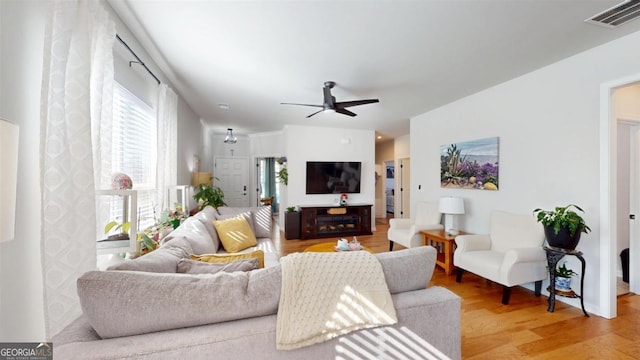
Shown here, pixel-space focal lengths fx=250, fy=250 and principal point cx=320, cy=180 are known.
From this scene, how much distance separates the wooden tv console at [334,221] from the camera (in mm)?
5454

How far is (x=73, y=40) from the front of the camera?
4.44 feet

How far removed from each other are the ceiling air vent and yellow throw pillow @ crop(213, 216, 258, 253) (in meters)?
3.70

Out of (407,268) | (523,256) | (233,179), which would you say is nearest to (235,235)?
(407,268)

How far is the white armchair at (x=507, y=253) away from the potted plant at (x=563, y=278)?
0.40 feet

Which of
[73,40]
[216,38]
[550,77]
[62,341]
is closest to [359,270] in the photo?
[62,341]


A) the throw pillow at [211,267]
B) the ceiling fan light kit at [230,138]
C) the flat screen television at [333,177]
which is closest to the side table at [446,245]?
the flat screen television at [333,177]

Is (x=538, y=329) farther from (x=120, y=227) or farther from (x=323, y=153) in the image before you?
(x=323, y=153)

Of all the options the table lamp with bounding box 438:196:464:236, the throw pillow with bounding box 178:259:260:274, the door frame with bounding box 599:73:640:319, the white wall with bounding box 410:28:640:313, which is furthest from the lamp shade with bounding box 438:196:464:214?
the throw pillow with bounding box 178:259:260:274

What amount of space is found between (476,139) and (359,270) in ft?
10.9

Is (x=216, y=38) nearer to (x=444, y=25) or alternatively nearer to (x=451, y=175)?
(x=444, y=25)

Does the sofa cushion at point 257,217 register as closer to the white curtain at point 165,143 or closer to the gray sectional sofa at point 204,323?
the white curtain at point 165,143

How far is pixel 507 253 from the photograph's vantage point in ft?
8.33

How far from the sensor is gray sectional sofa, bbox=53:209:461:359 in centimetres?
92

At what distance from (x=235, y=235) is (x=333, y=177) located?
3377mm
